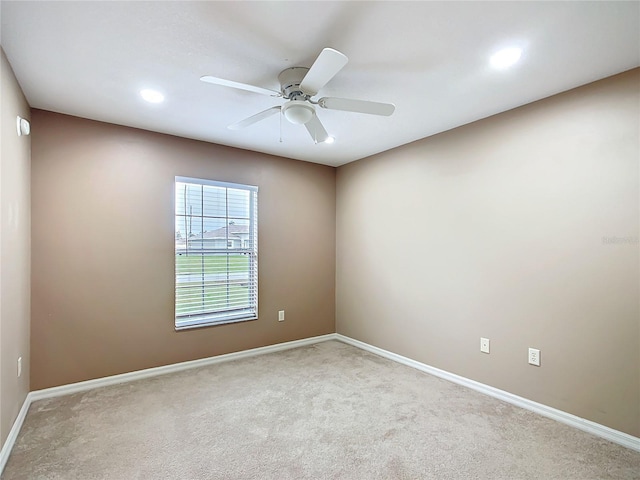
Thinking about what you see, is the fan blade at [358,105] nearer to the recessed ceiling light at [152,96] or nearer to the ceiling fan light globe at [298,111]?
the ceiling fan light globe at [298,111]

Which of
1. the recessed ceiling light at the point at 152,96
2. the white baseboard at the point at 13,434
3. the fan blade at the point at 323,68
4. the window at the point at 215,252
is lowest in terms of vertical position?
the white baseboard at the point at 13,434

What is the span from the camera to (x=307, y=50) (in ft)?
6.40

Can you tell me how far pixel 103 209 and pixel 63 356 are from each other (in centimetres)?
133

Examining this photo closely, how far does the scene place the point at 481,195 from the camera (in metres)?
3.01

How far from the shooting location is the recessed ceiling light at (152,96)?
2.49 m

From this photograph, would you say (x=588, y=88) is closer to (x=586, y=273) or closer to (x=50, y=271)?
(x=586, y=273)

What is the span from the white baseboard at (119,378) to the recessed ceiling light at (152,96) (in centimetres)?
245

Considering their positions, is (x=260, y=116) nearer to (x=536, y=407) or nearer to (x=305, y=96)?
(x=305, y=96)

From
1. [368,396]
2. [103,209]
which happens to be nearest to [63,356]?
[103,209]

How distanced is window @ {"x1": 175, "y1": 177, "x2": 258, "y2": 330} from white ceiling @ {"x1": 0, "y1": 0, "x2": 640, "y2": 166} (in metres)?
1.01

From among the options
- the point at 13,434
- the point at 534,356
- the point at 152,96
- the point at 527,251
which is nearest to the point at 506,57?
the point at 527,251

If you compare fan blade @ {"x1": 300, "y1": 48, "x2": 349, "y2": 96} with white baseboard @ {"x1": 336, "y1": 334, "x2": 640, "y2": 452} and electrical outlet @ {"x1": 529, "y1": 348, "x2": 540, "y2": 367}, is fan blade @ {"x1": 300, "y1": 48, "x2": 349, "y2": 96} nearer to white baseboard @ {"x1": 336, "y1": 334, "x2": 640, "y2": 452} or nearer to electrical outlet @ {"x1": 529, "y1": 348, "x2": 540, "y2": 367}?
electrical outlet @ {"x1": 529, "y1": 348, "x2": 540, "y2": 367}

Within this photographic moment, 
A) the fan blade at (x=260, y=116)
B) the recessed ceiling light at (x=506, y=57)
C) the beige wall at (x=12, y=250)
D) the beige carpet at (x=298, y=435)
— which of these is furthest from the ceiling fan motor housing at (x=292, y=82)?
the beige carpet at (x=298, y=435)

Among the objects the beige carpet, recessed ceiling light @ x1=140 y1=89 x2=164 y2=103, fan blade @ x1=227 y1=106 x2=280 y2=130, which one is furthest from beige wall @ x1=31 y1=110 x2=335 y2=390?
fan blade @ x1=227 y1=106 x2=280 y2=130
